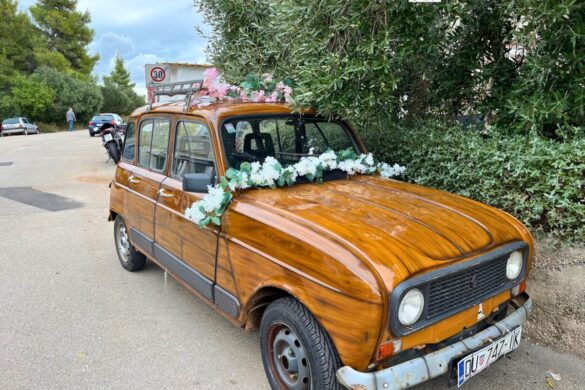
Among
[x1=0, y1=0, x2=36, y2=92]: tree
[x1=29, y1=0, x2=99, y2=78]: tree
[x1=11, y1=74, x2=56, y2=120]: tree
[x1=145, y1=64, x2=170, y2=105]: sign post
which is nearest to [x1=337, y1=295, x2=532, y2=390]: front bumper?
[x1=145, y1=64, x2=170, y2=105]: sign post

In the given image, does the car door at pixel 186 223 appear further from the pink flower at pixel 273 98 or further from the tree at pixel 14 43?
the tree at pixel 14 43

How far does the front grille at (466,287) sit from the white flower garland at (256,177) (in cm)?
142

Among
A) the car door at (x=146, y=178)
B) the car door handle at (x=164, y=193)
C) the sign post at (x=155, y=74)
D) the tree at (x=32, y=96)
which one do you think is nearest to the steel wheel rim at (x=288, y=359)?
the car door handle at (x=164, y=193)

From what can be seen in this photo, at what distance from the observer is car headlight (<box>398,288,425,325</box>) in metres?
2.23

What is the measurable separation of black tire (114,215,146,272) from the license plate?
12.3 feet

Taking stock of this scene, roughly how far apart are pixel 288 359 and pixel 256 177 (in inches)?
49.8

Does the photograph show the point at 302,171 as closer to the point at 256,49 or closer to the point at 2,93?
the point at 256,49

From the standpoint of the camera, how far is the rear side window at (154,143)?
410cm

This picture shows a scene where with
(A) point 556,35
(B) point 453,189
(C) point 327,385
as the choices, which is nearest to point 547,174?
(B) point 453,189

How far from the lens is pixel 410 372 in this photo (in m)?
2.26

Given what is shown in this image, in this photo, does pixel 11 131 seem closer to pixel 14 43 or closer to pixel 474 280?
pixel 14 43

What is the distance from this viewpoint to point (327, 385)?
7.89 feet

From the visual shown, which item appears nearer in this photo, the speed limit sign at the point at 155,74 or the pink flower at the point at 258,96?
the pink flower at the point at 258,96

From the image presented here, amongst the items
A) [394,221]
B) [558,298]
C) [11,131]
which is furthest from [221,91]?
[11,131]
